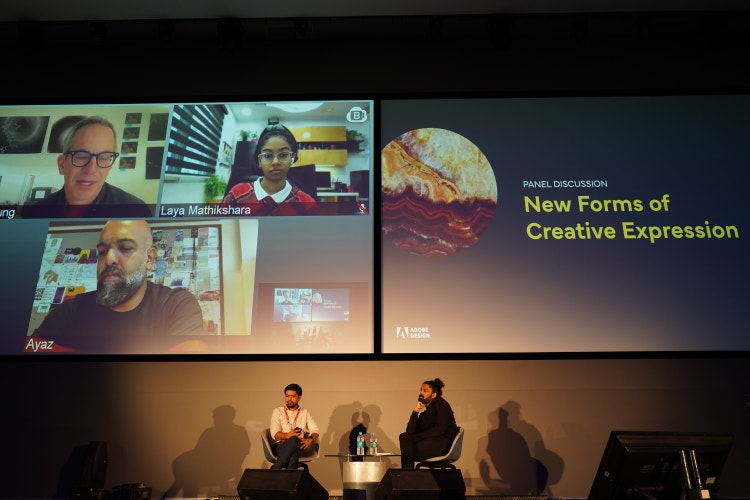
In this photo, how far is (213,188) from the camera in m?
5.48

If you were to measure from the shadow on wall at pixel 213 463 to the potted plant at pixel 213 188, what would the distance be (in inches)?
77.0

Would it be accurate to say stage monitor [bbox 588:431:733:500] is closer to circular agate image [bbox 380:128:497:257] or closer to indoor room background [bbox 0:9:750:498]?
indoor room background [bbox 0:9:750:498]

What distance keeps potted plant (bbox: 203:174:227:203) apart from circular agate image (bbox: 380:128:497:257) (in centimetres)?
145

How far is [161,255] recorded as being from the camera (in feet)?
17.6

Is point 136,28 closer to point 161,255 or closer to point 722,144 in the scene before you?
point 161,255

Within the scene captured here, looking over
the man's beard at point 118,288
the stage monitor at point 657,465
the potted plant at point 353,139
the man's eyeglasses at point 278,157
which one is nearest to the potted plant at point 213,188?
the man's eyeglasses at point 278,157

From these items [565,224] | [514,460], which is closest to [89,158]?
[565,224]

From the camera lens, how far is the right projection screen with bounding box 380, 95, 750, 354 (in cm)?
524

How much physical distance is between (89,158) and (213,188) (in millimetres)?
1204

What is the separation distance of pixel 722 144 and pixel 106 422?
600cm

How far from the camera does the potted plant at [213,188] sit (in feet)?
17.9

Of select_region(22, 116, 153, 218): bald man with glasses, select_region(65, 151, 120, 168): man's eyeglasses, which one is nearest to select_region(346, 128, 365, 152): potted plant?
select_region(22, 116, 153, 218): bald man with glasses

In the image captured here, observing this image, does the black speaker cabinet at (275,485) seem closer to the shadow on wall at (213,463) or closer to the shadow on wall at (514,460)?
the shadow on wall at (213,463)

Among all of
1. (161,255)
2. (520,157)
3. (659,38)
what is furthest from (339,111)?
(659,38)
